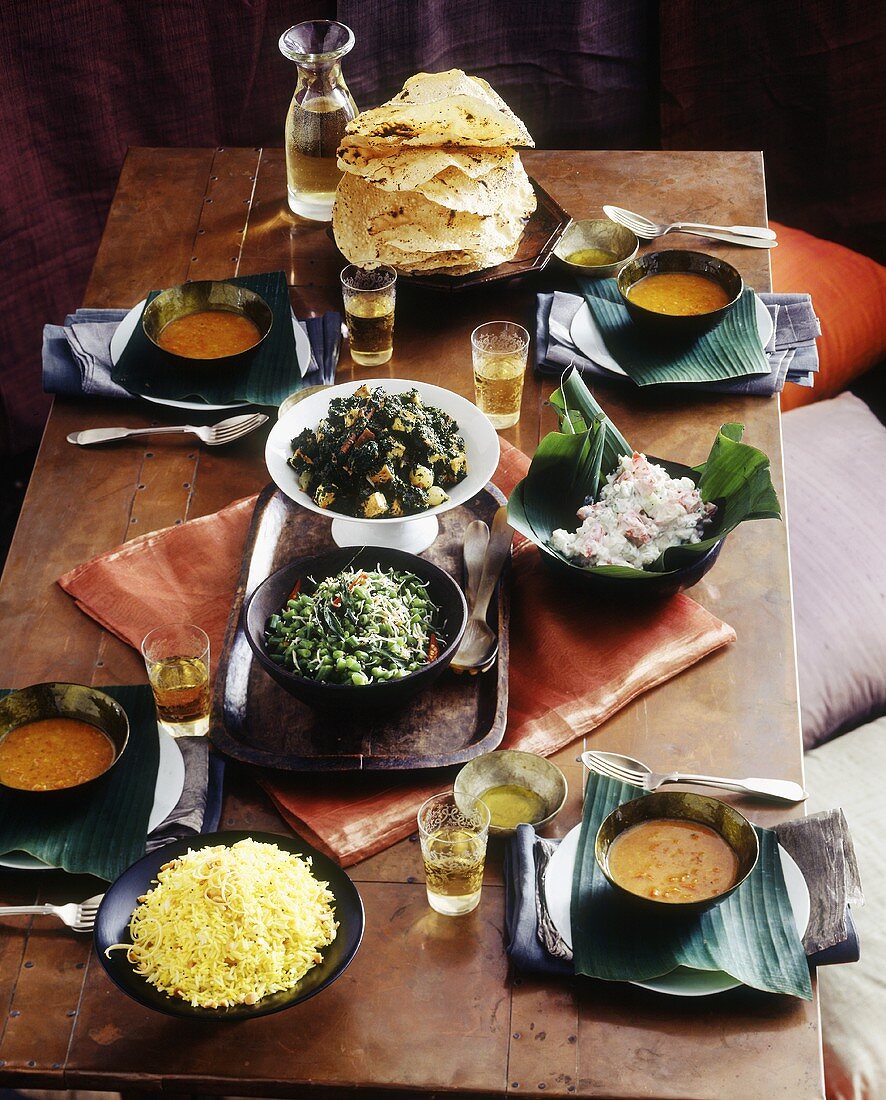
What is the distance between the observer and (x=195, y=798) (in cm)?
164

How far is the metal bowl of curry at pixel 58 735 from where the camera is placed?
5.34 ft

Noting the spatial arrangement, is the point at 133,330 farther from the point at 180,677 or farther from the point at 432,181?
the point at 180,677

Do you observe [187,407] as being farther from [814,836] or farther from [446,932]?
[814,836]

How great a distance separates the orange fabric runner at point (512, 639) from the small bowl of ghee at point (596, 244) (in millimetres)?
686

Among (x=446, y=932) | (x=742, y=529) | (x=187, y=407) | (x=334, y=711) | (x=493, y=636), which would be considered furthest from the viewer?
(x=187, y=407)

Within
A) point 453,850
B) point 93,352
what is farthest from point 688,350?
point 453,850

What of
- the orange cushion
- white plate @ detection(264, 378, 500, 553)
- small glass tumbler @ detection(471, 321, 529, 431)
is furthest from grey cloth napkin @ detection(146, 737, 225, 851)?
the orange cushion

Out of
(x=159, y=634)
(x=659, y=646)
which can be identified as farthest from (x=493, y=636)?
(x=159, y=634)

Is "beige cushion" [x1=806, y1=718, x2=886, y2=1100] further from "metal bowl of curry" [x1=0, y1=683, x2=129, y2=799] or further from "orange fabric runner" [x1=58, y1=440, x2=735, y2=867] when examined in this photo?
"metal bowl of curry" [x1=0, y1=683, x2=129, y2=799]

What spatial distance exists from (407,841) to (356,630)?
290mm

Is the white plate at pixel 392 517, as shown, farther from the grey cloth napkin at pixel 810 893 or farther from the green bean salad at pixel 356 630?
the grey cloth napkin at pixel 810 893

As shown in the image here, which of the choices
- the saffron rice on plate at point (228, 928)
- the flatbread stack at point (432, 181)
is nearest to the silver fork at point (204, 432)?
the flatbread stack at point (432, 181)

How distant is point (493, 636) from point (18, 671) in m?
0.70

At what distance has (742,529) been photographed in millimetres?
2100
